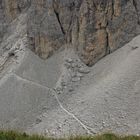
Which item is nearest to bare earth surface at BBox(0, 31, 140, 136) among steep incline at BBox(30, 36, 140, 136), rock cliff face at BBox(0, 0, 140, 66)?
steep incline at BBox(30, 36, 140, 136)

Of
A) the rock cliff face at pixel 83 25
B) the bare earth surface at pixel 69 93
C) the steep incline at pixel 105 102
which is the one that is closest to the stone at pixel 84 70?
the bare earth surface at pixel 69 93

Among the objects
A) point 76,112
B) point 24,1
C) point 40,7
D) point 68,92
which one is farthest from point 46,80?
point 24,1

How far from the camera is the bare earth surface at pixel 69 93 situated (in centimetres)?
2312

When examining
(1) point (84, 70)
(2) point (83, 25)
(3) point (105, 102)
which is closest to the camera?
(3) point (105, 102)

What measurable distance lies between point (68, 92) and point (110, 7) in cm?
777

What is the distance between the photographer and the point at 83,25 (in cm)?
2953

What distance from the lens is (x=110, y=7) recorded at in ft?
95.3

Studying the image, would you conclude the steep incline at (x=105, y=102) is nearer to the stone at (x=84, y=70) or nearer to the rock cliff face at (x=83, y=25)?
the stone at (x=84, y=70)

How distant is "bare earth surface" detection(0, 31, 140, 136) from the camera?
23.1 meters

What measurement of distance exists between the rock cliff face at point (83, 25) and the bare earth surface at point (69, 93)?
31.9 inches

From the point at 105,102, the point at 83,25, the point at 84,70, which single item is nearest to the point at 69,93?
the point at 84,70

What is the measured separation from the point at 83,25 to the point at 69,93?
19.9ft

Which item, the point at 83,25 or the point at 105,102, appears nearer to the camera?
the point at 105,102

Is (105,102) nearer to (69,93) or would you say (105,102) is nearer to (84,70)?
(69,93)
